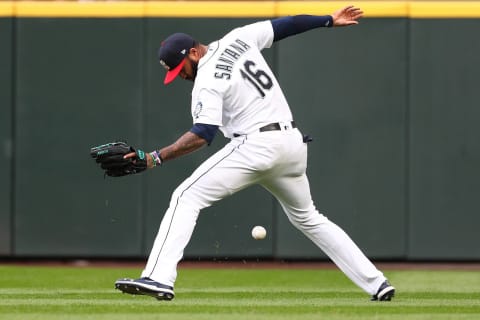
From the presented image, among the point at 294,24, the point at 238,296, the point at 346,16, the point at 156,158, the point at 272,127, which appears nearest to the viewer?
the point at 156,158

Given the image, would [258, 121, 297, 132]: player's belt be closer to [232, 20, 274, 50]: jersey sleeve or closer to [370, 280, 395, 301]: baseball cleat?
[232, 20, 274, 50]: jersey sleeve

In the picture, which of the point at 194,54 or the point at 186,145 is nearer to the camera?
the point at 186,145

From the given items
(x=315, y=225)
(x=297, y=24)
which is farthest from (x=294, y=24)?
(x=315, y=225)

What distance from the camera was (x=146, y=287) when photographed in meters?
6.37

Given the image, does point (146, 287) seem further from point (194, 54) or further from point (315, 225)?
point (194, 54)

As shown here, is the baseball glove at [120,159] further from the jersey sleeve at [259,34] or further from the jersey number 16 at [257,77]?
the jersey sleeve at [259,34]

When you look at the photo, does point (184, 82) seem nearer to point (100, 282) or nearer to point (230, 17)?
point (230, 17)

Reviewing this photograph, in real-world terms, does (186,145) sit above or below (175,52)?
below

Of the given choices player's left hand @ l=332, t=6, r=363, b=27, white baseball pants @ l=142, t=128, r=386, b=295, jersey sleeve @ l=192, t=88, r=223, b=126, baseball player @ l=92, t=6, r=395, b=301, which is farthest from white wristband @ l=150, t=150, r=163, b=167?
player's left hand @ l=332, t=6, r=363, b=27

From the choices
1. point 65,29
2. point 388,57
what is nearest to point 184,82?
point 65,29

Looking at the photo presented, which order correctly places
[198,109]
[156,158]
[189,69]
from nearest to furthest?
1. [198,109]
2. [156,158]
3. [189,69]

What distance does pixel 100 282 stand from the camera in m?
9.47

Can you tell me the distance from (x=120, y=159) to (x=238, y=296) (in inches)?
60.3

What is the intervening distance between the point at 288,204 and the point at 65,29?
513cm
